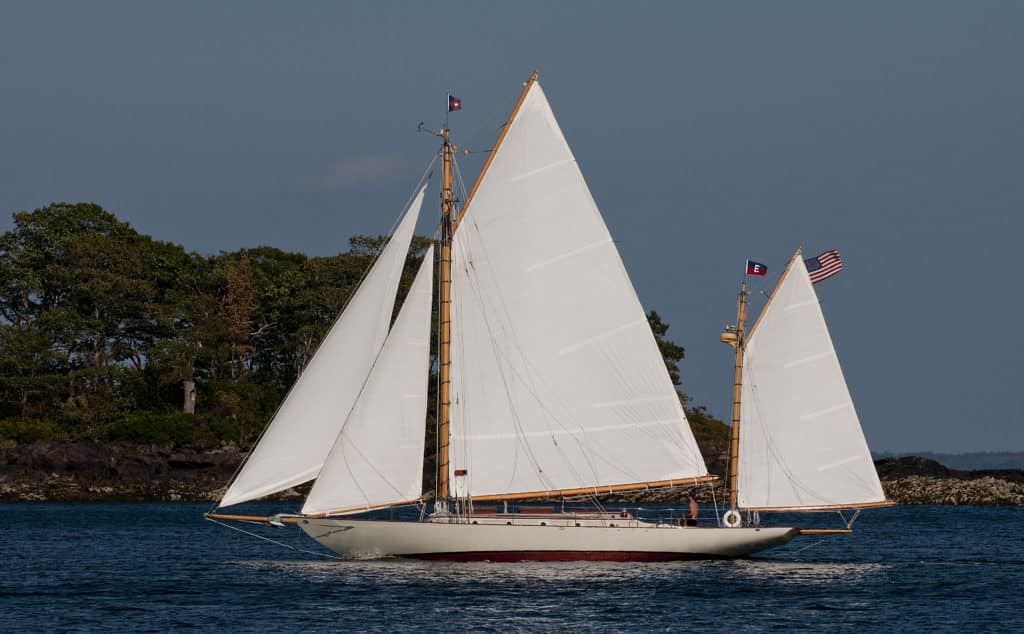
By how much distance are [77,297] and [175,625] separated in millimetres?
88082

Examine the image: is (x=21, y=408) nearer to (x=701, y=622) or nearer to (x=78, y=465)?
(x=78, y=465)

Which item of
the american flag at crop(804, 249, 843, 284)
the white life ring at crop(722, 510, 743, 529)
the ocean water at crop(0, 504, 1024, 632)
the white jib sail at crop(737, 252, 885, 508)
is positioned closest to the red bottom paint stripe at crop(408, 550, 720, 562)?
the ocean water at crop(0, 504, 1024, 632)

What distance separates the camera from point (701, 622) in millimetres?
40656

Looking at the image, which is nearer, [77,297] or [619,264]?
[619,264]

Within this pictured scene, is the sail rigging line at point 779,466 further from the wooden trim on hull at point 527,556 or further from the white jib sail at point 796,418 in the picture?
the wooden trim on hull at point 527,556

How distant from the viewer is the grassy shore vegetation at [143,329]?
389ft

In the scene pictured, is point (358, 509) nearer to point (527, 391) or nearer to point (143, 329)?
point (527, 391)

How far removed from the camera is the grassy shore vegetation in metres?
118

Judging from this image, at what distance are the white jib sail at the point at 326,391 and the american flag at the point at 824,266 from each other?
16.5 meters

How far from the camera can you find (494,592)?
44.7m

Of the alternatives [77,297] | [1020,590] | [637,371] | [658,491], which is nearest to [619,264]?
[637,371]

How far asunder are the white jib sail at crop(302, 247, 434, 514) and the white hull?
135 cm

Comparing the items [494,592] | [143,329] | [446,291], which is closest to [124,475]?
[143,329]

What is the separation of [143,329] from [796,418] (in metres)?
81.8
